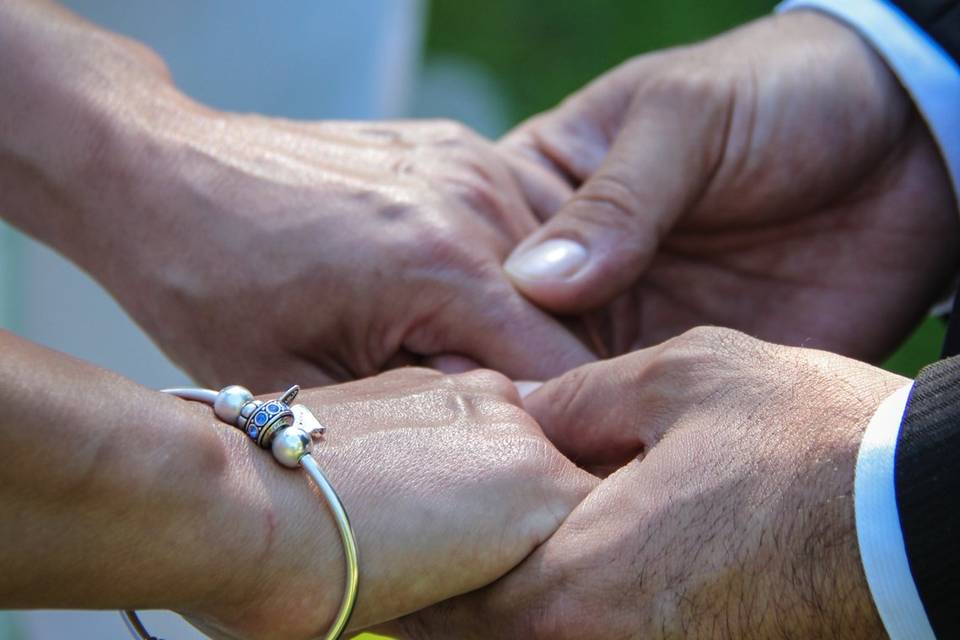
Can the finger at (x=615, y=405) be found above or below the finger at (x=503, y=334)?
below

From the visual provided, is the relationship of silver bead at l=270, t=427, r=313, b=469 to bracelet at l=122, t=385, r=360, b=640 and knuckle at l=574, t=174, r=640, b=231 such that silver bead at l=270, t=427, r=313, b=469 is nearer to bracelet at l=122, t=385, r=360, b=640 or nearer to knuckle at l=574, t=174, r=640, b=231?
bracelet at l=122, t=385, r=360, b=640

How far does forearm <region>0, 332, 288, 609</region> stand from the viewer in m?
0.89

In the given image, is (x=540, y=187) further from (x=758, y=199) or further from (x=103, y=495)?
(x=103, y=495)

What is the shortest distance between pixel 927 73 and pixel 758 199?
308 millimetres

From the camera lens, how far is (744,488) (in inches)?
41.3

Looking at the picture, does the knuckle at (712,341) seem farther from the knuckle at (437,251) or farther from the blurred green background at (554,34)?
the blurred green background at (554,34)

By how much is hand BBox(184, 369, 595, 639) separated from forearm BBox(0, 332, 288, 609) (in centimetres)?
2

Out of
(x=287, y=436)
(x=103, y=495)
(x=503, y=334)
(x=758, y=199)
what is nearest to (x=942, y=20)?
(x=758, y=199)

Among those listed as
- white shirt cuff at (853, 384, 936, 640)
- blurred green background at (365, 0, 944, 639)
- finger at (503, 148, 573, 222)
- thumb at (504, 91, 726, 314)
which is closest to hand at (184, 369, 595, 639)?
white shirt cuff at (853, 384, 936, 640)

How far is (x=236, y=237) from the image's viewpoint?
1.55 meters

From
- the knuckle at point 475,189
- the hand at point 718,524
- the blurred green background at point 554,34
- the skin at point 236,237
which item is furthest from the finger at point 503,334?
the blurred green background at point 554,34

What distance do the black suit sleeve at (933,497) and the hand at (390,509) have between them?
336 mm

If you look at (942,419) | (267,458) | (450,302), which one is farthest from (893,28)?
A: (267,458)

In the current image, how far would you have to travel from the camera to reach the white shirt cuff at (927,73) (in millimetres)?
1719
